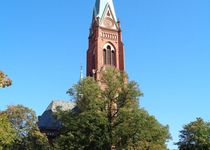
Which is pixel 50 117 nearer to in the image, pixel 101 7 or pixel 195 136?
pixel 195 136

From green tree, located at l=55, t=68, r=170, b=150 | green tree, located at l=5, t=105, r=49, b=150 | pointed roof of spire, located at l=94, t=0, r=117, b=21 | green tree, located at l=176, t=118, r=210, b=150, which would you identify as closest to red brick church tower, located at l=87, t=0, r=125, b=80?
pointed roof of spire, located at l=94, t=0, r=117, b=21

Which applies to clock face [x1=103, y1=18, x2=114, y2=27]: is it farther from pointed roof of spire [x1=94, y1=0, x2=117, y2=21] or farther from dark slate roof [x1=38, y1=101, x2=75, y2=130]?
dark slate roof [x1=38, y1=101, x2=75, y2=130]

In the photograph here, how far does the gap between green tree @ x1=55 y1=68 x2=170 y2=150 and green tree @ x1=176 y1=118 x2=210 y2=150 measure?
1257 cm

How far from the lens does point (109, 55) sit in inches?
1980

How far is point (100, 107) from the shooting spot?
99.9ft

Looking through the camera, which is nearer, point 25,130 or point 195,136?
point 25,130

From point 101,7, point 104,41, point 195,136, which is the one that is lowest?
point 195,136

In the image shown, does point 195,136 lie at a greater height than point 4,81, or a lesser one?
greater

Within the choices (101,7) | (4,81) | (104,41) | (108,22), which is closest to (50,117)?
(104,41)

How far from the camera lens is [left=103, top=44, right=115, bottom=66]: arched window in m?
49.7

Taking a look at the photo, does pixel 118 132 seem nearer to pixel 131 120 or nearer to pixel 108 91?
pixel 131 120

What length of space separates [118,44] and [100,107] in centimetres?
2211

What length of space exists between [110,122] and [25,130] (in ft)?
28.5

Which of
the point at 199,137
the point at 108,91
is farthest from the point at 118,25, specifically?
the point at 108,91
